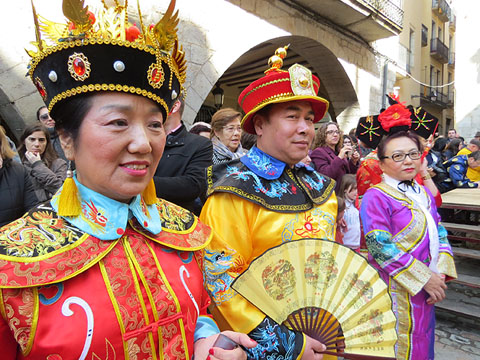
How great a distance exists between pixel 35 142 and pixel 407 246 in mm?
3375

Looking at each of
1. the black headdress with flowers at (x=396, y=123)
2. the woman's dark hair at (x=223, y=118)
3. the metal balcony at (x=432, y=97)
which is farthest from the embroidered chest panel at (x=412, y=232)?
the metal balcony at (x=432, y=97)

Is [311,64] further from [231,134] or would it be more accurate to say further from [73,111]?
[73,111]

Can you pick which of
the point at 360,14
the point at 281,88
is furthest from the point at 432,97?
the point at 281,88

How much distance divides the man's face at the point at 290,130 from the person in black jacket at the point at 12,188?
77.5 inches

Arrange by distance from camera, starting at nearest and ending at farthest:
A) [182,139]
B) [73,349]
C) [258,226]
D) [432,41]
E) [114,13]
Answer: [73,349] < [114,13] < [258,226] < [182,139] < [432,41]

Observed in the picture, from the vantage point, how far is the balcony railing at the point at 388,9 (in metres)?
9.82

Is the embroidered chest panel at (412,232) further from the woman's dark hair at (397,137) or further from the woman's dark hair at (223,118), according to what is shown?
the woman's dark hair at (223,118)

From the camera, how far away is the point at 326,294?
1345mm

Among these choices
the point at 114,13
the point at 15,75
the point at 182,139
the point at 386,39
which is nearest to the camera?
the point at 114,13

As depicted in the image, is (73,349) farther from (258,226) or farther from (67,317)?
(258,226)

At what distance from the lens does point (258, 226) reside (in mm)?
1682

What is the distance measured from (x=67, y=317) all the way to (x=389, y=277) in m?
2.24

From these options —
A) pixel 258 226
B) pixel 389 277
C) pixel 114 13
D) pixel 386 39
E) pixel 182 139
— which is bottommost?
pixel 389 277

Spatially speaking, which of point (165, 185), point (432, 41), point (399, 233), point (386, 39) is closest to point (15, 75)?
point (165, 185)
